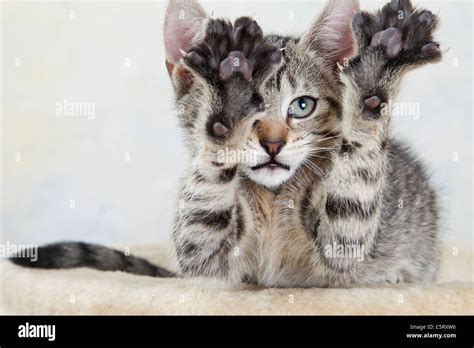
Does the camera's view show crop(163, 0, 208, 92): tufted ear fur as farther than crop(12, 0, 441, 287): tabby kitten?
Yes

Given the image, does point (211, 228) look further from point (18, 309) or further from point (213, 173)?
point (18, 309)

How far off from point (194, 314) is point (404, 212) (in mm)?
695

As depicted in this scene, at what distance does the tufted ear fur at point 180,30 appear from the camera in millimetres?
1524

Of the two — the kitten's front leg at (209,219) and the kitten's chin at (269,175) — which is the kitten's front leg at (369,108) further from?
the kitten's front leg at (209,219)

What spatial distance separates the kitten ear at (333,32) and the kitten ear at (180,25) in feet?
0.92

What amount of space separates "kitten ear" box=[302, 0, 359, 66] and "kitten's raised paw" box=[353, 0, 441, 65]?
21 centimetres

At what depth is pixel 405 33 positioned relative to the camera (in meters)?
1.32

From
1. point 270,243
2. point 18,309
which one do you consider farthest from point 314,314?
point 18,309

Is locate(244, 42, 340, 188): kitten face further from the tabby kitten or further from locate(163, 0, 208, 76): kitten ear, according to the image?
locate(163, 0, 208, 76): kitten ear

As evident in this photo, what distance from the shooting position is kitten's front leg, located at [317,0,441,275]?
1.32m

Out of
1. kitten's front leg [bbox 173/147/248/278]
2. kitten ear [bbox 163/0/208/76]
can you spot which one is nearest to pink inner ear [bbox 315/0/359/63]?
kitten ear [bbox 163/0/208/76]

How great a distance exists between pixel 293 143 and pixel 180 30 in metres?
0.40

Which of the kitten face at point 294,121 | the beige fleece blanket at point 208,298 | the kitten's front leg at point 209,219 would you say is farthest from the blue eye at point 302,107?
the beige fleece blanket at point 208,298

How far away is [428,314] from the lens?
1.44 meters
